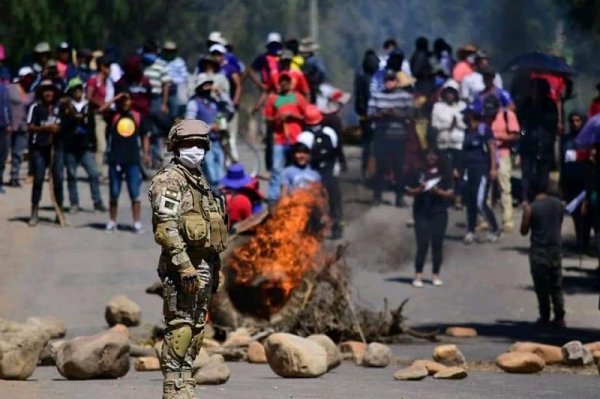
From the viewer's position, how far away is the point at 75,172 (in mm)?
23734

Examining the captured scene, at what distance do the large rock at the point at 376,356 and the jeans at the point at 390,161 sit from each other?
35.0 feet

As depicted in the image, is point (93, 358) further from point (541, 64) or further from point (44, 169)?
point (541, 64)

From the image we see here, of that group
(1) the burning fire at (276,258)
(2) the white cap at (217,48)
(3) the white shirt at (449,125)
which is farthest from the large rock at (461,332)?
(2) the white cap at (217,48)

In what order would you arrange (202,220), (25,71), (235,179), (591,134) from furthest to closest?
(25,71) → (591,134) → (235,179) → (202,220)

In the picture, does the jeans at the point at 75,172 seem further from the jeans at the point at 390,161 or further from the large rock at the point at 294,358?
the large rock at the point at 294,358

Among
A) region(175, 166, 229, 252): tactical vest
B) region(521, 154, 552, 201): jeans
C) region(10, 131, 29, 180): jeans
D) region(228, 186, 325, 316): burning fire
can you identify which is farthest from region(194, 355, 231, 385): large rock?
region(10, 131, 29, 180): jeans

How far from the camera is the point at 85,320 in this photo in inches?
712

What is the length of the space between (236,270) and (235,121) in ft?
31.7

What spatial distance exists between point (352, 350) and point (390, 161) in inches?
415

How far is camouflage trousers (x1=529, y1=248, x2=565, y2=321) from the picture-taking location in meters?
17.8

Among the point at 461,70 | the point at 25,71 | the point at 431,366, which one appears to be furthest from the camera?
the point at 25,71

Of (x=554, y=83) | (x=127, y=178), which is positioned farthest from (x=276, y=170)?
(x=554, y=83)

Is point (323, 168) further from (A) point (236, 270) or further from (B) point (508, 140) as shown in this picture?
(A) point (236, 270)

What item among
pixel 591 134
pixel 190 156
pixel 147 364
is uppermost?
pixel 190 156
